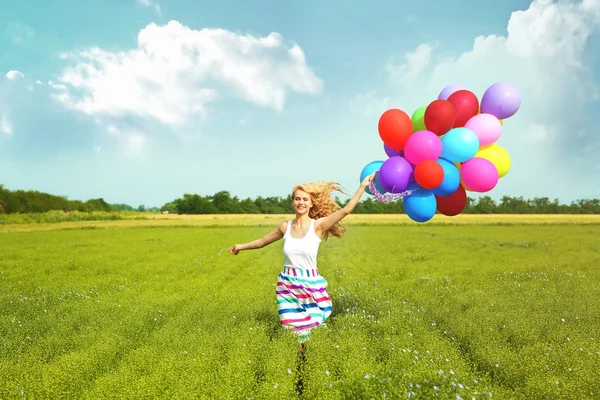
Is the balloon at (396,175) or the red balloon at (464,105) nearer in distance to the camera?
the balloon at (396,175)

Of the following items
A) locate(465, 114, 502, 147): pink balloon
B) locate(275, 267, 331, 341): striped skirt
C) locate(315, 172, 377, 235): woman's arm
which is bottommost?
locate(275, 267, 331, 341): striped skirt

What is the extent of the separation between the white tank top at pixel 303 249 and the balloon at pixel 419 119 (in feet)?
8.17

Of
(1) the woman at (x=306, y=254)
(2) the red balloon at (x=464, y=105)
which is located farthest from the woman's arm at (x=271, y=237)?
(2) the red balloon at (x=464, y=105)

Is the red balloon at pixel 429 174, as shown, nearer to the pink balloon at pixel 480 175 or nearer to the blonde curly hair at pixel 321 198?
the pink balloon at pixel 480 175

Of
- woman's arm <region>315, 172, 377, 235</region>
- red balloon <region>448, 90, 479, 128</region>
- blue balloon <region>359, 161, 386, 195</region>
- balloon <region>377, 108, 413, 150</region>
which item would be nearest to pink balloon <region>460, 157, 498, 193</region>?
red balloon <region>448, 90, 479, 128</region>

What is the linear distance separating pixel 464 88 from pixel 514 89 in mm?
799

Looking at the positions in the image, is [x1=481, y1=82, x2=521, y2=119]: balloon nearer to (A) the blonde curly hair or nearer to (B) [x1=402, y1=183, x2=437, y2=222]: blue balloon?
(B) [x1=402, y1=183, x2=437, y2=222]: blue balloon

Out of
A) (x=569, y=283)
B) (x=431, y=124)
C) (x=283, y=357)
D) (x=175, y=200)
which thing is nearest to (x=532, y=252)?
(x=569, y=283)

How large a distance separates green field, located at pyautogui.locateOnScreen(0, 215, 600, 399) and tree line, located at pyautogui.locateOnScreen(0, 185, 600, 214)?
41.8 m

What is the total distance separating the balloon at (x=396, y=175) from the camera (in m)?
6.41

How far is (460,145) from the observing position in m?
6.56

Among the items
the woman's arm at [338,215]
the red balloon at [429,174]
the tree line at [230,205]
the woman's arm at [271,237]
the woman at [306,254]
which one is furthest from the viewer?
the tree line at [230,205]

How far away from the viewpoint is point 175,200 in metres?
92.4

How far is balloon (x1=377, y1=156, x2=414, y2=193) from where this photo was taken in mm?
6410
